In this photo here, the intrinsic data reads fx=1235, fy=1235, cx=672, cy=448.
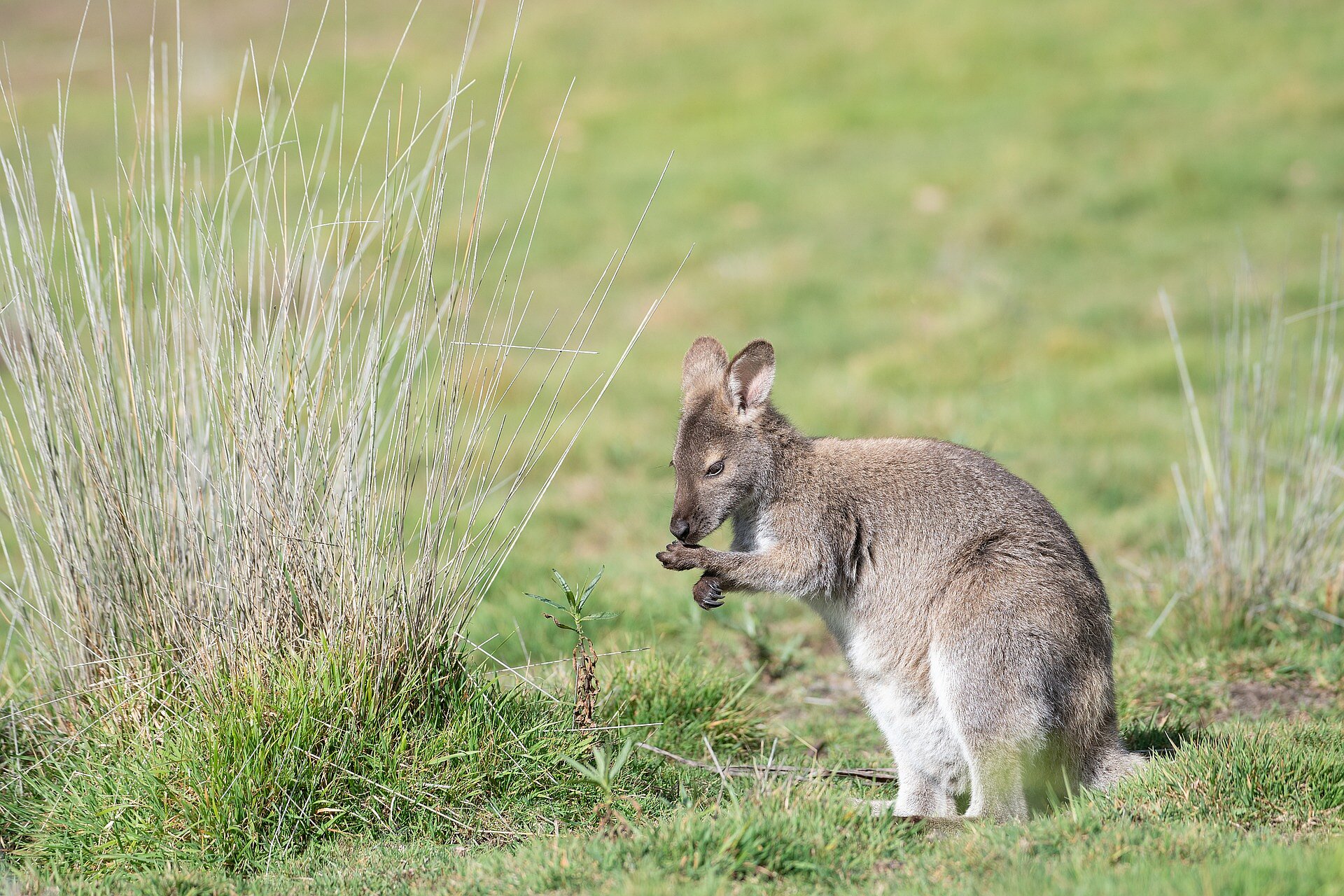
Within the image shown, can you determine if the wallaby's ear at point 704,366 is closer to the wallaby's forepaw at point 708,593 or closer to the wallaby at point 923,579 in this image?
the wallaby at point 923,579

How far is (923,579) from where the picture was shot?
4.07 metres

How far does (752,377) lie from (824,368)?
5.31 metres

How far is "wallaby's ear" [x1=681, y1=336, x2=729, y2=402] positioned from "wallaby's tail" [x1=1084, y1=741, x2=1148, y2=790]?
1857 millimetres

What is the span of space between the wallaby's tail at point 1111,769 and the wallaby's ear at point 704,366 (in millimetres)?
1857

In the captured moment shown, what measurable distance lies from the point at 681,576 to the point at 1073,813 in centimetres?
341

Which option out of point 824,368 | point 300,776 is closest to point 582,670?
point 300,776

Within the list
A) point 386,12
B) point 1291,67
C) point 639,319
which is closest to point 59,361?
point 639,319

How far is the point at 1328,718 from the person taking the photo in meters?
4.45

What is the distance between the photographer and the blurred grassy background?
8117 mm

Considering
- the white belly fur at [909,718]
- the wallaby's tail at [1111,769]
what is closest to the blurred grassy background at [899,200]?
the white belly fur at [909,718]

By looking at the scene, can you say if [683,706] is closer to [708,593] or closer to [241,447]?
Result: [708,593]

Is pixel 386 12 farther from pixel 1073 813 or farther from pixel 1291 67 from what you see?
pixel 1073 813

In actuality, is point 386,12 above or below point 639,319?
above

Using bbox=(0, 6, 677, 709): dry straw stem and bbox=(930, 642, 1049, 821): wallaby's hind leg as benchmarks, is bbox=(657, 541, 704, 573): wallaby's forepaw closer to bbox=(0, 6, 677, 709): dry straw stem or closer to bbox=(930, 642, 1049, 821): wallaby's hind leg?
bbox=(0, 6, 677, 709): dry straw stem
